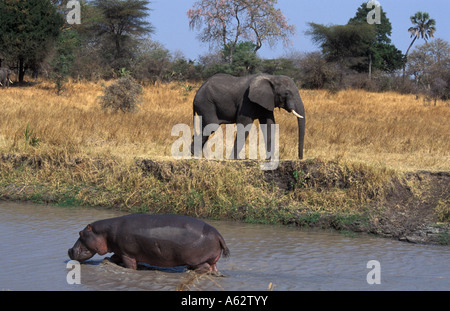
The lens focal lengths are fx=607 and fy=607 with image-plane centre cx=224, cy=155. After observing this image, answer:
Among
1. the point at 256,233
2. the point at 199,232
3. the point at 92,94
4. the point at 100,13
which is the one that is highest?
the point at 100,13

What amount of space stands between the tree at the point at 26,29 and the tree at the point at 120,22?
32.1 ft

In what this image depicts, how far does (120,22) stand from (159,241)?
34859 mm

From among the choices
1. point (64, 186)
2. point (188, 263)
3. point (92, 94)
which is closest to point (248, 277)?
point (188, 263)

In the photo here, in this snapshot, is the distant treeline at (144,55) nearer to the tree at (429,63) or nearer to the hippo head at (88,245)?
the tree at (429,63)

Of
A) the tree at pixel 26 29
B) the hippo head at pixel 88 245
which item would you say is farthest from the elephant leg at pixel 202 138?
the tree at pixel 26 29

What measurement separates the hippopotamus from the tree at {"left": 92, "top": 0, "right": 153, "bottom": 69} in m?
32.7

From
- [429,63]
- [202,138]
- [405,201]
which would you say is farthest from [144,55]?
[405,201]

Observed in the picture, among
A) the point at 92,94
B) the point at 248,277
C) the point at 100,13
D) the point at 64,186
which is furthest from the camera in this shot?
the point at 100,13

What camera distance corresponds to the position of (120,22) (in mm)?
38750

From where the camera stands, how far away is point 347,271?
641 centimetres

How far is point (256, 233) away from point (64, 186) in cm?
374

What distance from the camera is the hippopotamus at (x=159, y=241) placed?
5684mm

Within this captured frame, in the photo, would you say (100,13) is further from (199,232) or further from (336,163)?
(199,232)

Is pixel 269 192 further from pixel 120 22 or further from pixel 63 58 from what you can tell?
pixel 120 22
